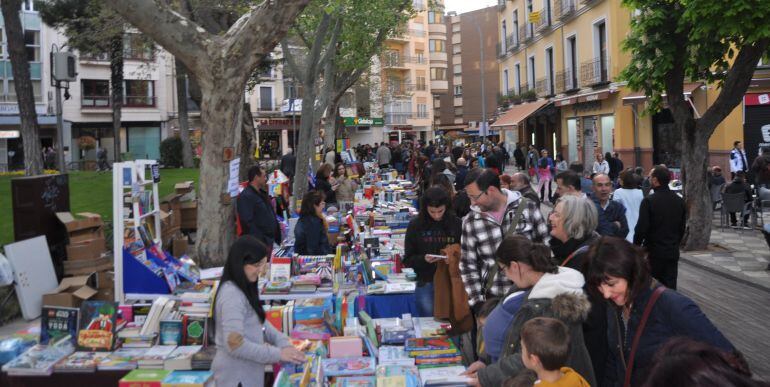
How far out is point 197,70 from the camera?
23.9 ft

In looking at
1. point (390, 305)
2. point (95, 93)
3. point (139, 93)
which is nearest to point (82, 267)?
point (390, 305)

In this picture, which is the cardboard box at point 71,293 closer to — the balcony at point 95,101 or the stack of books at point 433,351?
the stack of books at point 433,351

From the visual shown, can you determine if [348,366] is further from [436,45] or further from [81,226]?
[436,45]

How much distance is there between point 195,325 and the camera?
5.01 m

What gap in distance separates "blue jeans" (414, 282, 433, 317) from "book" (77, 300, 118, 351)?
2504mm

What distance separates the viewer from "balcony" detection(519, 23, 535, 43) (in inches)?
1362

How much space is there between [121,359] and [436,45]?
69.8 metres

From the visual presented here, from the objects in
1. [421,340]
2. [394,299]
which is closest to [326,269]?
[394,299]

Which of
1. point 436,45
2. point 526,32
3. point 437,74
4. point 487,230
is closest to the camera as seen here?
point 487,230

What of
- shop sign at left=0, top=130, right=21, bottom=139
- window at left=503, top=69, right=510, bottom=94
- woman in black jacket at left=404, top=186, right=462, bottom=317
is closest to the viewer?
woman in black jacket at left=404, top=186, right=462, bottom=317

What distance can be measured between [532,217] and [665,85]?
8.26 m

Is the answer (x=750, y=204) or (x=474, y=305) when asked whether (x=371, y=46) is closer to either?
(x=750, y=204)

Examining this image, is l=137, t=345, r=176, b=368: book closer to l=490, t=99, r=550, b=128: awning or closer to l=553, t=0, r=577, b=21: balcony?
l=553, t=0, r=577, b=21: balcony

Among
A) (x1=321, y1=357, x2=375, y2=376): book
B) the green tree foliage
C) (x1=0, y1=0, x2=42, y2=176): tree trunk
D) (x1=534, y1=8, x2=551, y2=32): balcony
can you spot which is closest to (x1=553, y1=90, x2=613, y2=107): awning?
(x1=534, y1=8, x2=551, y2=32): balcony
